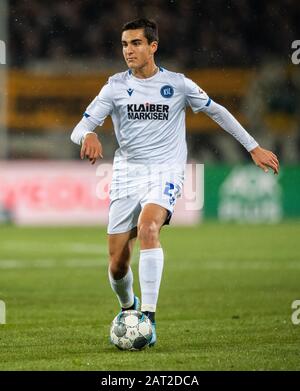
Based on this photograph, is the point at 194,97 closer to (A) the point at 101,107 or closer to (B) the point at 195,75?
(A) the point at 101,107

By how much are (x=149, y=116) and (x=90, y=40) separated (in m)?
17.9

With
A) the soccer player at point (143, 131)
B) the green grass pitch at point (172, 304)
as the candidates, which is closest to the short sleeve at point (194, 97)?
the soccer player at point (143, 131)

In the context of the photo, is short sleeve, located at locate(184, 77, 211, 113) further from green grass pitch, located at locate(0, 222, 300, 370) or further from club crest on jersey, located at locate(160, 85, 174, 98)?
green grass pitch, located at locate(0, 222, 300, 370)

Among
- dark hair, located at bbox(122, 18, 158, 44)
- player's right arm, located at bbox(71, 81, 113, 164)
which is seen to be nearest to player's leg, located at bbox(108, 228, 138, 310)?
player's right arm, located at bbox(71, 81, 113, 164)

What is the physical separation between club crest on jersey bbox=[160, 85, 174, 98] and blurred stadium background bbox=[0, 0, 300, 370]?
4.33 meters

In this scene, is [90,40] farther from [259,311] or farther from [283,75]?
[259,311]

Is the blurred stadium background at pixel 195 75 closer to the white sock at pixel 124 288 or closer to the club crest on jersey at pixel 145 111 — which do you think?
the white sock at pixel 124 288

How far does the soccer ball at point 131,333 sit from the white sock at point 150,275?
203mm

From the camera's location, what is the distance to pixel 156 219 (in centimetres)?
722

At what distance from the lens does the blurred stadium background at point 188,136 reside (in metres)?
14.8

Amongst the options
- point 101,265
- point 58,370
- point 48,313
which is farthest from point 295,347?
point 101,265

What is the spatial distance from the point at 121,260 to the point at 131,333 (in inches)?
37.3

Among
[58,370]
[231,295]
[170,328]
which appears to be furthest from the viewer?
[231,295]

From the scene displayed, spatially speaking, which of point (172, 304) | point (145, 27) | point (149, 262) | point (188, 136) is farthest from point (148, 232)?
point (188, 136)
